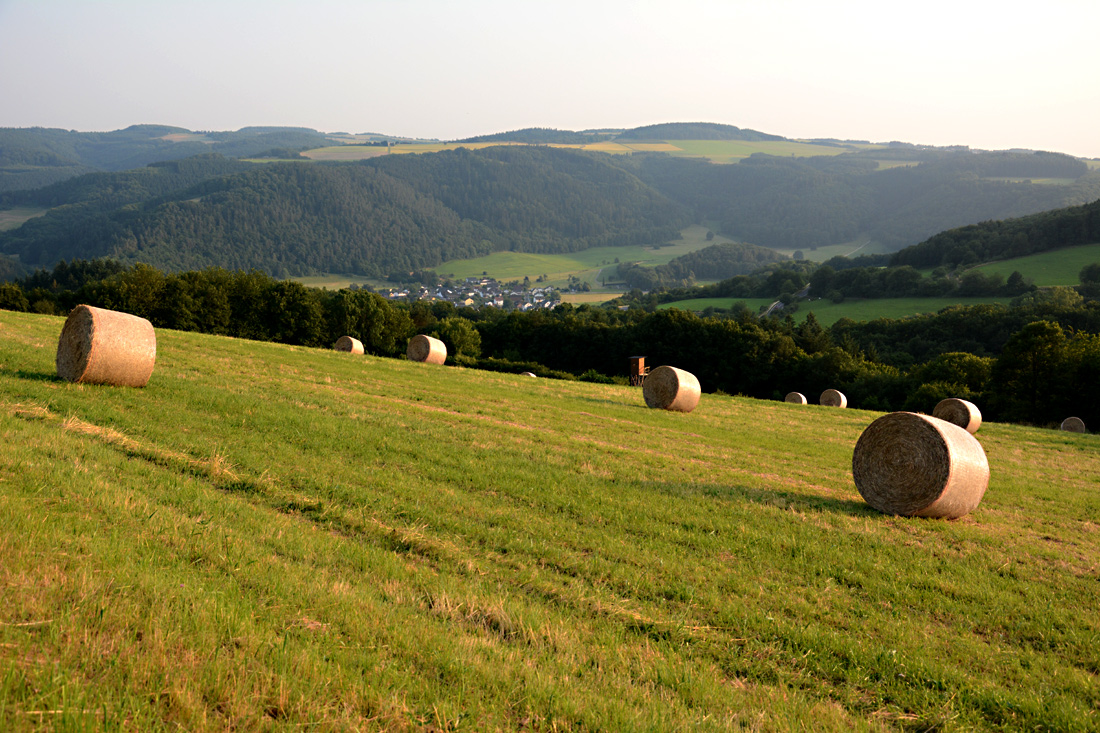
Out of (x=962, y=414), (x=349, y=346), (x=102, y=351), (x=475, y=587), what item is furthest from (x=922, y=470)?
(x=349, y=346)

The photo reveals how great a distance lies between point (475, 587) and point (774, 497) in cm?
852

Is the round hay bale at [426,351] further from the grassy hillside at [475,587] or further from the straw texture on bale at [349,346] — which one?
the grassy hillside at [475,587]

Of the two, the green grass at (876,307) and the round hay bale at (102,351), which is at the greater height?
the green grass at (876,307)

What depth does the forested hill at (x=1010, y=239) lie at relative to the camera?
117062 millimetres

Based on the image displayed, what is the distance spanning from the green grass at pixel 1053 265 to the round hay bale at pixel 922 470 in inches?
4556

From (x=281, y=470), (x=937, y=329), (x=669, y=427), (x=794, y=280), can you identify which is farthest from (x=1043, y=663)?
(x=794, y=280)

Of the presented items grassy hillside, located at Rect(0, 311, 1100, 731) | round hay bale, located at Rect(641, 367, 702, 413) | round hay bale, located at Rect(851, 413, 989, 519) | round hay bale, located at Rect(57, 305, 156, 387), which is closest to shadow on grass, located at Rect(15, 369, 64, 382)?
round hay bale, located at Rect(57, 305, 156, 387)

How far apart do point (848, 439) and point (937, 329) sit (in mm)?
72353

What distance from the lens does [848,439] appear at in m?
25.8

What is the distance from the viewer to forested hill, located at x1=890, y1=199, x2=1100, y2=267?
11706 centimetres

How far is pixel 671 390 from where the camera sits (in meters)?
30.0

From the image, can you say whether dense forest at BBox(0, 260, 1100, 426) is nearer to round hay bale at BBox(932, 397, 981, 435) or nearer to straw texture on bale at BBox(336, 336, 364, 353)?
straw texture on bale at BBox(336, 336, 364, 353)

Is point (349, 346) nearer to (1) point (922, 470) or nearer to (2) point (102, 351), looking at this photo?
(2) point (102, 351)

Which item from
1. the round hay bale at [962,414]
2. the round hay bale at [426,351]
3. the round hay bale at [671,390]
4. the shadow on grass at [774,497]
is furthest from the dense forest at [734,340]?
the shadow on grass at [774,497]
